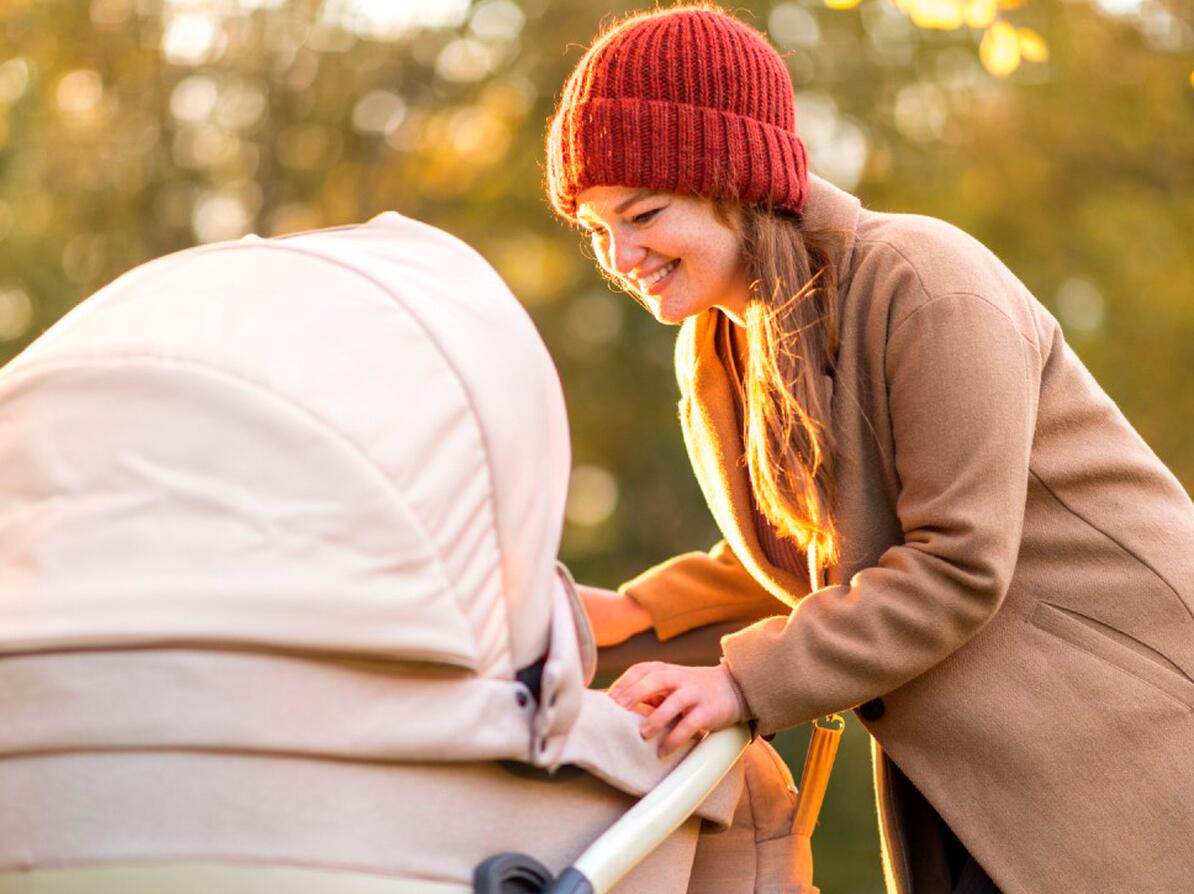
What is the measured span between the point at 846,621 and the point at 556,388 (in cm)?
53

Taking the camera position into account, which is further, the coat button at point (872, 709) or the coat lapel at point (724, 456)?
the coat lapel at point (724, 456)

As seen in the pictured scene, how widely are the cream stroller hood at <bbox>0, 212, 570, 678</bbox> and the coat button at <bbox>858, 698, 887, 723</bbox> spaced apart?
0.66 metres

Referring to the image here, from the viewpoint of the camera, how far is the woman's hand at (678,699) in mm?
2301

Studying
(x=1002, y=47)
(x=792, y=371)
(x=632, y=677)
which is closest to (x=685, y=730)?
(x=632, y=677)

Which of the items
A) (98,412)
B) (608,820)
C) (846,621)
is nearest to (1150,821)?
(846,621)

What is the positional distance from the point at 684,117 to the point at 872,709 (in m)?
0.90

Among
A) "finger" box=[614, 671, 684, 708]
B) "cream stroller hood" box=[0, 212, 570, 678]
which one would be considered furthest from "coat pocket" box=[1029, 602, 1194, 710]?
"cream stroller hood" box=[0, 212, 570, 678]

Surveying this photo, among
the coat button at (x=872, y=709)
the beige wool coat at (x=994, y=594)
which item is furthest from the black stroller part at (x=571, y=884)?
the coat button at (x=872, y=709)

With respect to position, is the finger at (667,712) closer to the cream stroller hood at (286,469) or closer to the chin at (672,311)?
the cream stroller hood at (286,469)

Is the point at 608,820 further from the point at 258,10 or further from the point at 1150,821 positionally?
the point at 258,10

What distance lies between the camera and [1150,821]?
244 cm

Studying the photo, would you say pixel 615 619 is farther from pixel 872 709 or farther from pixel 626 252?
pixel 626 252

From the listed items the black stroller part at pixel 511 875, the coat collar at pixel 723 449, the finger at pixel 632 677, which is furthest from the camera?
the coat collar at pixel 723 449

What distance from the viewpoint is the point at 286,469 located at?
1.90 metres
